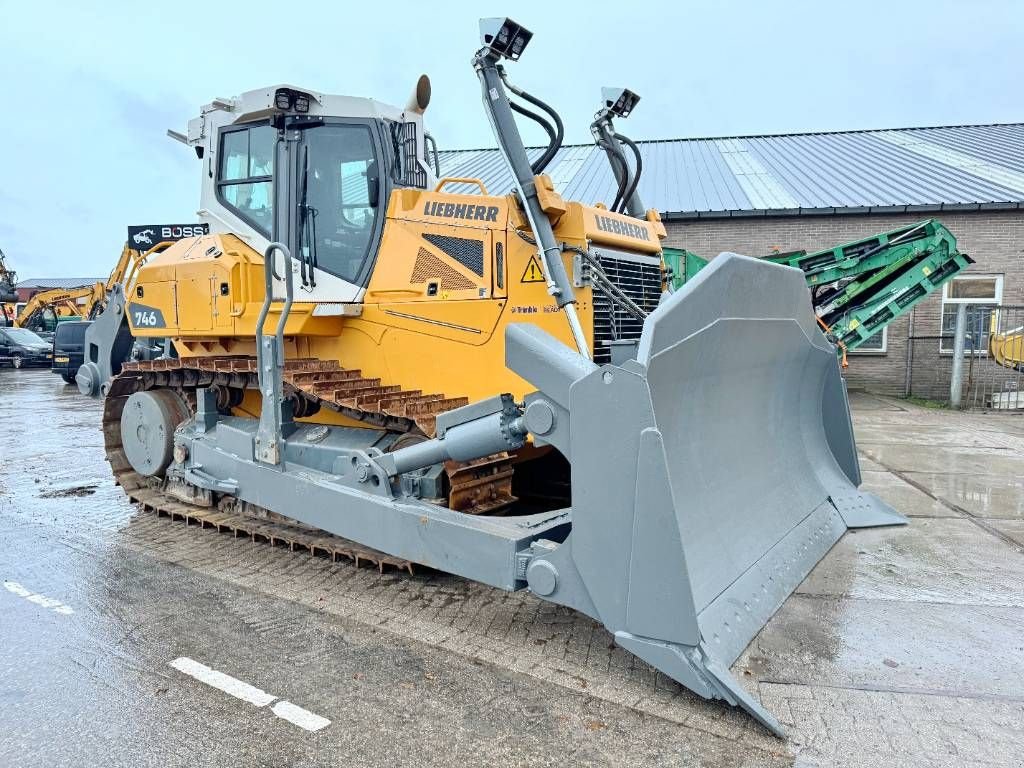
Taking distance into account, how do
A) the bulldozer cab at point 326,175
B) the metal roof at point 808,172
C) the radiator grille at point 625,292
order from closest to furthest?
1. the radiator grille at point 625,292
2. the bulldozer cab at point 326,175
3. the metal roof at point 808,172

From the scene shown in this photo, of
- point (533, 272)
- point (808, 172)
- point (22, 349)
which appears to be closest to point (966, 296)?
point (808, 172)

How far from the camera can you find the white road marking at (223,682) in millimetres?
3094

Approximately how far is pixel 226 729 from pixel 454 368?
2401 millimetres

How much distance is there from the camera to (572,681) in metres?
3.22

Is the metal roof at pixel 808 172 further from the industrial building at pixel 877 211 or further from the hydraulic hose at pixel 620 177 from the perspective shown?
the hydraulic hose at pixel 620 177

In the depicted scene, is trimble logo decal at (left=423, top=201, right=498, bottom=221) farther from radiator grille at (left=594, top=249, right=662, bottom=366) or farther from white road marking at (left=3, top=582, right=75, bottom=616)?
white road marking at (left=3, top=582, right=75, bottom=616)

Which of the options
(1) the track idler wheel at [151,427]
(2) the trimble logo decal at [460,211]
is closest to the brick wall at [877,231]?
(2) the trimble logo decal at [460,211]

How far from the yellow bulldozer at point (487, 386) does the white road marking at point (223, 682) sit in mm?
1037

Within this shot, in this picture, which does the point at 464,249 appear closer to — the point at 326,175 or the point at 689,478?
the point at 326,175

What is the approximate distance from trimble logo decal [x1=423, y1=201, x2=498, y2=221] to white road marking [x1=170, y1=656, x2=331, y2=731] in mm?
2865

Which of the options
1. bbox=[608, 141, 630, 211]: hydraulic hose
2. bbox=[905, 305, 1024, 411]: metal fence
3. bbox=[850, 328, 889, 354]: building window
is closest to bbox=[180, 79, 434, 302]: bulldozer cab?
bbox=[608, 141, 630, 211]: hydraulic hose

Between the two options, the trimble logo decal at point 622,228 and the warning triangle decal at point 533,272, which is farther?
the trimble logo decal at point 622,228

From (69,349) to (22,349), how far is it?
633 centimetres

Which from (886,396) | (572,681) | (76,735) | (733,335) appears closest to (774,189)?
(886,396)
